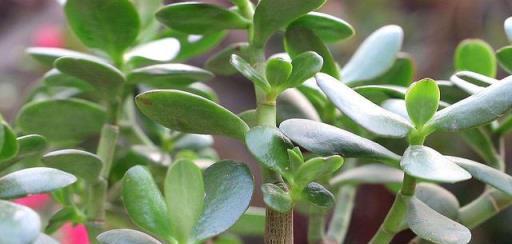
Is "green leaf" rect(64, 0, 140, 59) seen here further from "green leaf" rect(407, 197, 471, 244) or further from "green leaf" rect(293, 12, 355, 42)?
"green leaf" rect(407, 197, 471, 244)

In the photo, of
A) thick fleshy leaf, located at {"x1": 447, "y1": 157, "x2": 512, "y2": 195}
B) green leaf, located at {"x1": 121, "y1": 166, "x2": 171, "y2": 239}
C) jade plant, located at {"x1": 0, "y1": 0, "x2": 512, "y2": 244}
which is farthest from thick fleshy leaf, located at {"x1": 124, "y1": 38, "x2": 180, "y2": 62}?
thick fleshy leaf, located at {"x1": 447, "y1": 157, "x2": 512, "y2": 195}

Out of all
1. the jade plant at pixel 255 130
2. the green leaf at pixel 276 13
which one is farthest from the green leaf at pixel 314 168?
the green leaf at pixel 276 13

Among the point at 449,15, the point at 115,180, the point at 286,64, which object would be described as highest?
the point at 286,64

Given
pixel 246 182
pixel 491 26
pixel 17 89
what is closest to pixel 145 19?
pixel 246 182

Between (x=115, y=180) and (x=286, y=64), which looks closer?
(x=286, y=64)

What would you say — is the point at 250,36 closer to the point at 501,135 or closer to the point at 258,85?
the point at 258,85

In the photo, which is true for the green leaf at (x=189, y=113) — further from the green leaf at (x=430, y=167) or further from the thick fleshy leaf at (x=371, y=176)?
the thick fleshy leaf at (x=371, y=176)

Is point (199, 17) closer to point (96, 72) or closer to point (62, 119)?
point (96, 72)

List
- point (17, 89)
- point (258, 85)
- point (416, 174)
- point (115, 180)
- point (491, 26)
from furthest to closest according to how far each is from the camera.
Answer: point (17, 89)
point (491, 26)
point (115, 180)
point (258, 85)
point (416, 174)
